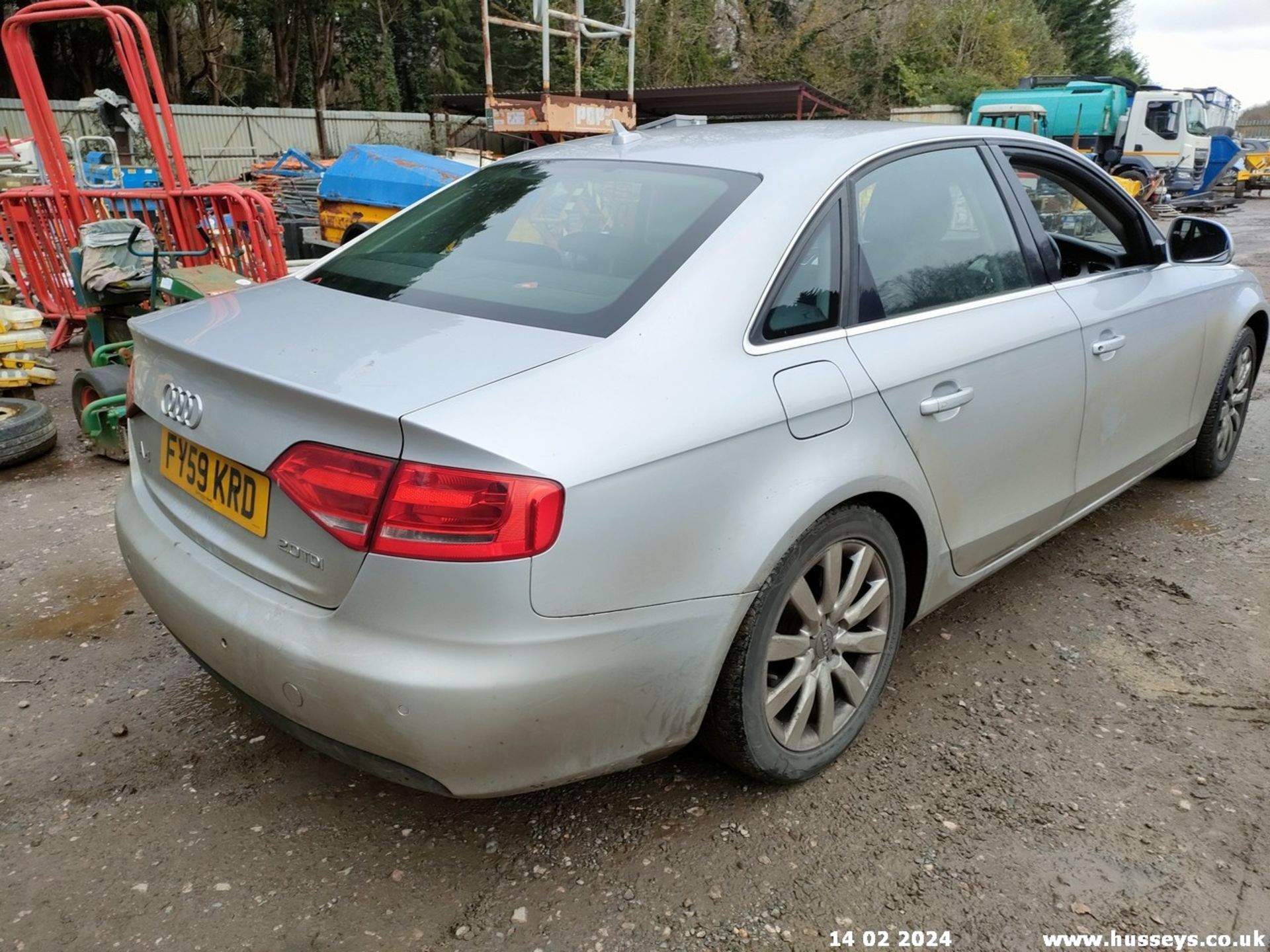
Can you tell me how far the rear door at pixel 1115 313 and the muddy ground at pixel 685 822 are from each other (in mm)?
694

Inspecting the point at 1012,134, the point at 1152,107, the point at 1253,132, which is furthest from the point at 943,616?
the point at 1253,132

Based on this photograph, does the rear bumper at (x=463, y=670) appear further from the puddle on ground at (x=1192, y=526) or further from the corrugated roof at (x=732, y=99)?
the corrugated roof at (x=732, y=99)

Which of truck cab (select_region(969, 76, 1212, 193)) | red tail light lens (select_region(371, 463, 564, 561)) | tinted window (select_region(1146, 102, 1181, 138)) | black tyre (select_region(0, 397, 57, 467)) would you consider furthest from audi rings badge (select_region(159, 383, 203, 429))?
tinted window (select_region(1146, 102, 1181, 138))

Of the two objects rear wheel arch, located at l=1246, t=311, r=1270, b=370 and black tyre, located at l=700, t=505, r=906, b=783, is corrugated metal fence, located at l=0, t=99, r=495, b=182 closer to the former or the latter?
rear wheel arch, located at l=1246, t=311, r=1270, b=370

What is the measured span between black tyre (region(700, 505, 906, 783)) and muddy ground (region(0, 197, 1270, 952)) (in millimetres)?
161

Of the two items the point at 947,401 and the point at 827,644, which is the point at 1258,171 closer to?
the point at 947,401

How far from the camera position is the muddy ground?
1998 mm

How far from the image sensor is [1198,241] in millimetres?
3738

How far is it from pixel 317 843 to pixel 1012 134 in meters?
2.95

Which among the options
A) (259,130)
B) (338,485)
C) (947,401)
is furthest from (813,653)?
(259,130)

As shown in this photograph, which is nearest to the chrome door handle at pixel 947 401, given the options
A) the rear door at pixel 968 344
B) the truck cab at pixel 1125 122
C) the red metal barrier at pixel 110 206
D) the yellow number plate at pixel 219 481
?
the rear door at pixel 968 344

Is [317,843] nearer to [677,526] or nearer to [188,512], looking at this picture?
[188,512]

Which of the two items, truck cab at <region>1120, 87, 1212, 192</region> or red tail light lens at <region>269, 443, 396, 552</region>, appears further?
truck cab at <region>1120, 87, 1212, 192</region>

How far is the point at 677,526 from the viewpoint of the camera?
1.85 metres
